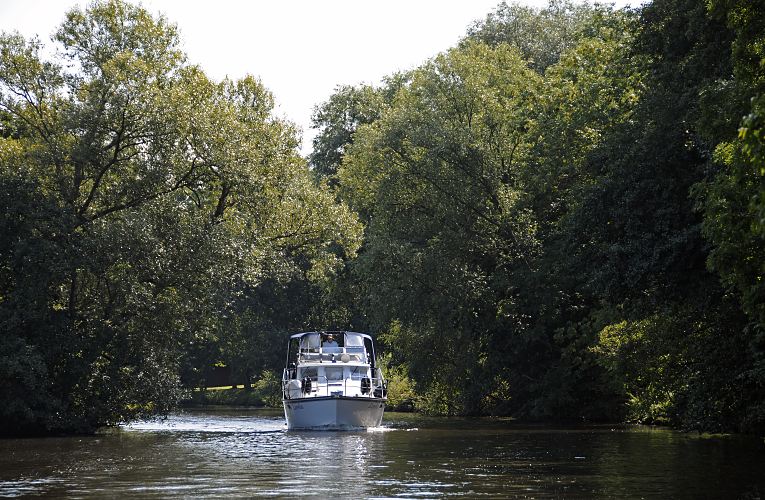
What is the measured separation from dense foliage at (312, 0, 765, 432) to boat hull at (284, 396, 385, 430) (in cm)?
846

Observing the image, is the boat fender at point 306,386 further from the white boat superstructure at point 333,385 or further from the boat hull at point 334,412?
the boat hull at point 334,412

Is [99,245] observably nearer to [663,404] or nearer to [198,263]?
[198,263]

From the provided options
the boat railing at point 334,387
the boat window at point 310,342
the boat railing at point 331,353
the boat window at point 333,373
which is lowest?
the boat railing at point 334,387

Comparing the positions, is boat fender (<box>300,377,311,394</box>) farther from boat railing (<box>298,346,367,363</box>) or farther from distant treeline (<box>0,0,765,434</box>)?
distant treeline (<box>0,0,765,434</box>)

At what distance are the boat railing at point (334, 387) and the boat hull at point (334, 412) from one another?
0.49 m

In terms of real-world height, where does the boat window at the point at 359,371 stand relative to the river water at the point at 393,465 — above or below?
above

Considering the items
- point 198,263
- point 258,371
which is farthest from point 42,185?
point 258,371

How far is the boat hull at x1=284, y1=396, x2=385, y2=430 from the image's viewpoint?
39438 millimetres

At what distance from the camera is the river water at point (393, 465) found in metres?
18.9

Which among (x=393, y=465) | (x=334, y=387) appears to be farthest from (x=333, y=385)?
(x=393, y=465)

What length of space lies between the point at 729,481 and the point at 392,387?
145 feet

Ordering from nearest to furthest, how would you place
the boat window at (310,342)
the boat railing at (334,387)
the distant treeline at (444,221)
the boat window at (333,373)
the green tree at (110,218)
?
1. the distant treeline at (444,221)
2. the green tree at (110,218)
3. the boat railing at (334,387)
4. the boat window at (333,373)
5. the boat window at (310,342)

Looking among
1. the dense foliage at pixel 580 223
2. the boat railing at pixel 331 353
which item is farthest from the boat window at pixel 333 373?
the dense foliage at pixel 580 223

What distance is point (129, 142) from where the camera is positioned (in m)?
38.7
